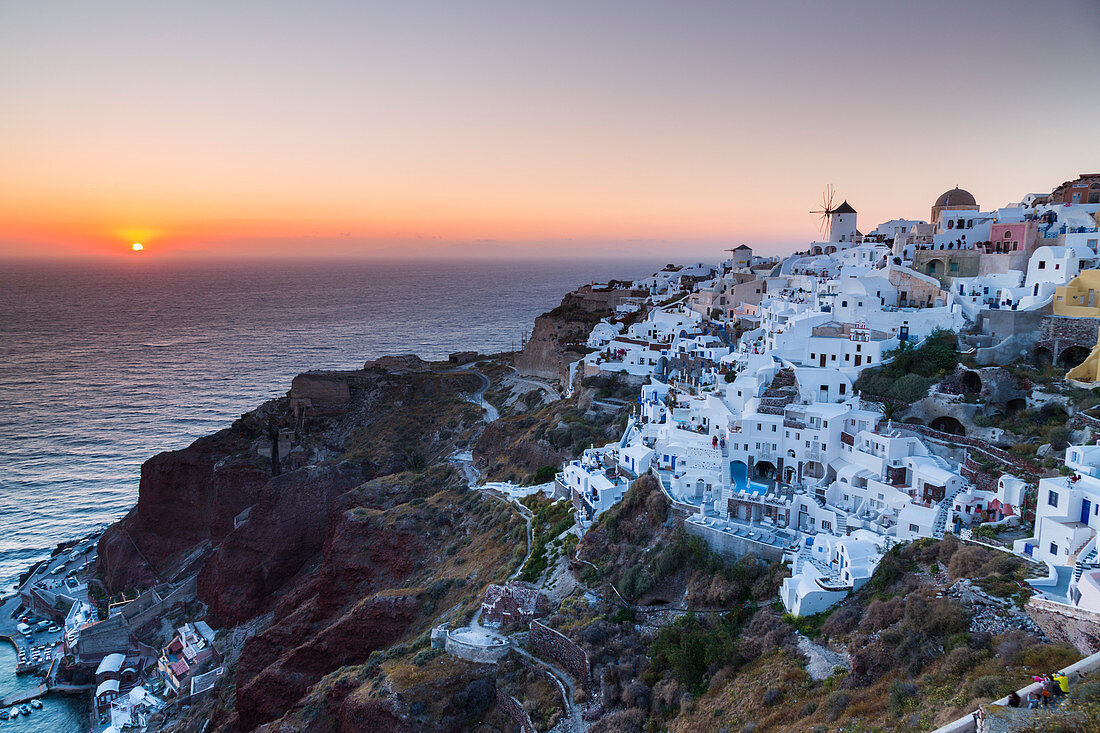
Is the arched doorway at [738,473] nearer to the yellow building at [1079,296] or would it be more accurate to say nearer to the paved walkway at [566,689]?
the paved walkway at [566,689]

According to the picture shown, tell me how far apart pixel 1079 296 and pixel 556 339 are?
3860 centimetres

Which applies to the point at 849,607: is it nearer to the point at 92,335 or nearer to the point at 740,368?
the point at 740,368

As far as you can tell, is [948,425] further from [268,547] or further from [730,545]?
[268,547]

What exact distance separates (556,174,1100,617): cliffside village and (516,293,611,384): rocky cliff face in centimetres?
1528

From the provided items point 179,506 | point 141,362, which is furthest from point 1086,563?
point 141,362

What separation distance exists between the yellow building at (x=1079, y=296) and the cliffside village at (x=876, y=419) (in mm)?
49

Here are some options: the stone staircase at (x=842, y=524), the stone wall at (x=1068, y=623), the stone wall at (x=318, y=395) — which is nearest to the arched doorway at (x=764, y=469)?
the stone staircase at (x=842, y=524)

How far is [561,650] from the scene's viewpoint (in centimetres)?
2206

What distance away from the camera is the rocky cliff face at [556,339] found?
5828cm

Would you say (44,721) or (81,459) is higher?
(81,459)

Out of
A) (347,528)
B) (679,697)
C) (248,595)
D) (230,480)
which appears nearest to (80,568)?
(230,480)

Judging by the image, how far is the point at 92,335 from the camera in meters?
110

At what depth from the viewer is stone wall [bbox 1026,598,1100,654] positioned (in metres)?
13.9

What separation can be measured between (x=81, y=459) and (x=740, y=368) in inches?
2188
